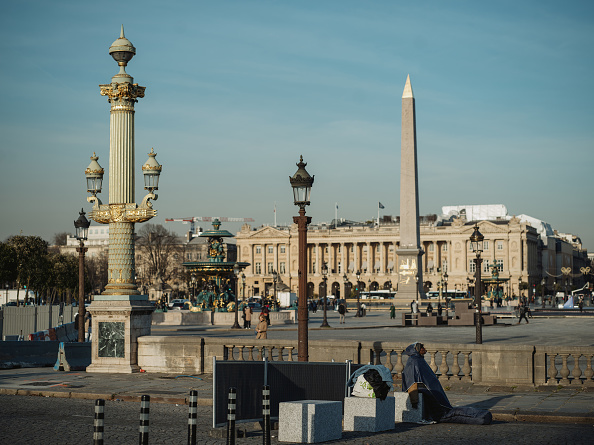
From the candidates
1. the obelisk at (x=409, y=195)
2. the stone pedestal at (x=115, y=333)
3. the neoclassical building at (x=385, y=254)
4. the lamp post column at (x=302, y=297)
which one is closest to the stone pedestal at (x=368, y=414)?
the lamp post column at (x=302, y=297)

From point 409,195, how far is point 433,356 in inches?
2084

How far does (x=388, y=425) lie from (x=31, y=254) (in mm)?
79240

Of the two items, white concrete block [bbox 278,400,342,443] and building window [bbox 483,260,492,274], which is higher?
Answer: building window [bbox 483,260,492,274]

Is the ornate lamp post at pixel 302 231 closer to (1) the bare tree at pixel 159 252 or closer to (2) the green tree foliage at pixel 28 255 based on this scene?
(2) the green tree foliage at pixel 28 255

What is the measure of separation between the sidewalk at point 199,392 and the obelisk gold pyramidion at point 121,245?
2.63 ft

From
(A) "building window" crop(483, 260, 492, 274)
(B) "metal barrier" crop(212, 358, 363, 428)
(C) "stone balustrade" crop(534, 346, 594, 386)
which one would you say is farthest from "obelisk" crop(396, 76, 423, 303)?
(A) "building window" crop(483, 260, 492, 274)

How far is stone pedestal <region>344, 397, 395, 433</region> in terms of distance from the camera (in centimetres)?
1399

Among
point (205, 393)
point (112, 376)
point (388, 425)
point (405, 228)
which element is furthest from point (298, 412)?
point (405, 228)

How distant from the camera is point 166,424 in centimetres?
1474

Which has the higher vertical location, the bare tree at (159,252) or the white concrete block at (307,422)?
the bare tree at (159,252)

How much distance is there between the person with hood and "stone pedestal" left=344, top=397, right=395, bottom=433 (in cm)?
82

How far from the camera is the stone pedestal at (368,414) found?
13992 mm

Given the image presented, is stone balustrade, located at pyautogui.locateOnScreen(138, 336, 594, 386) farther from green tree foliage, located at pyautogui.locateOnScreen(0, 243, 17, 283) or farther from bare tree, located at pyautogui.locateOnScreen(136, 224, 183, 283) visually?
bare tree, located at pyautogui.locateOnScreen(136, 224, 183, 283)

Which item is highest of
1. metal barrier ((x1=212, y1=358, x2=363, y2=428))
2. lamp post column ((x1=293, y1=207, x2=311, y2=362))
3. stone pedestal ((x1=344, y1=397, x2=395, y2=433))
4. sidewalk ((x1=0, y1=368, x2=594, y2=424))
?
lamp post column ((x1=293, y1=207, x2=311, y2=362))
